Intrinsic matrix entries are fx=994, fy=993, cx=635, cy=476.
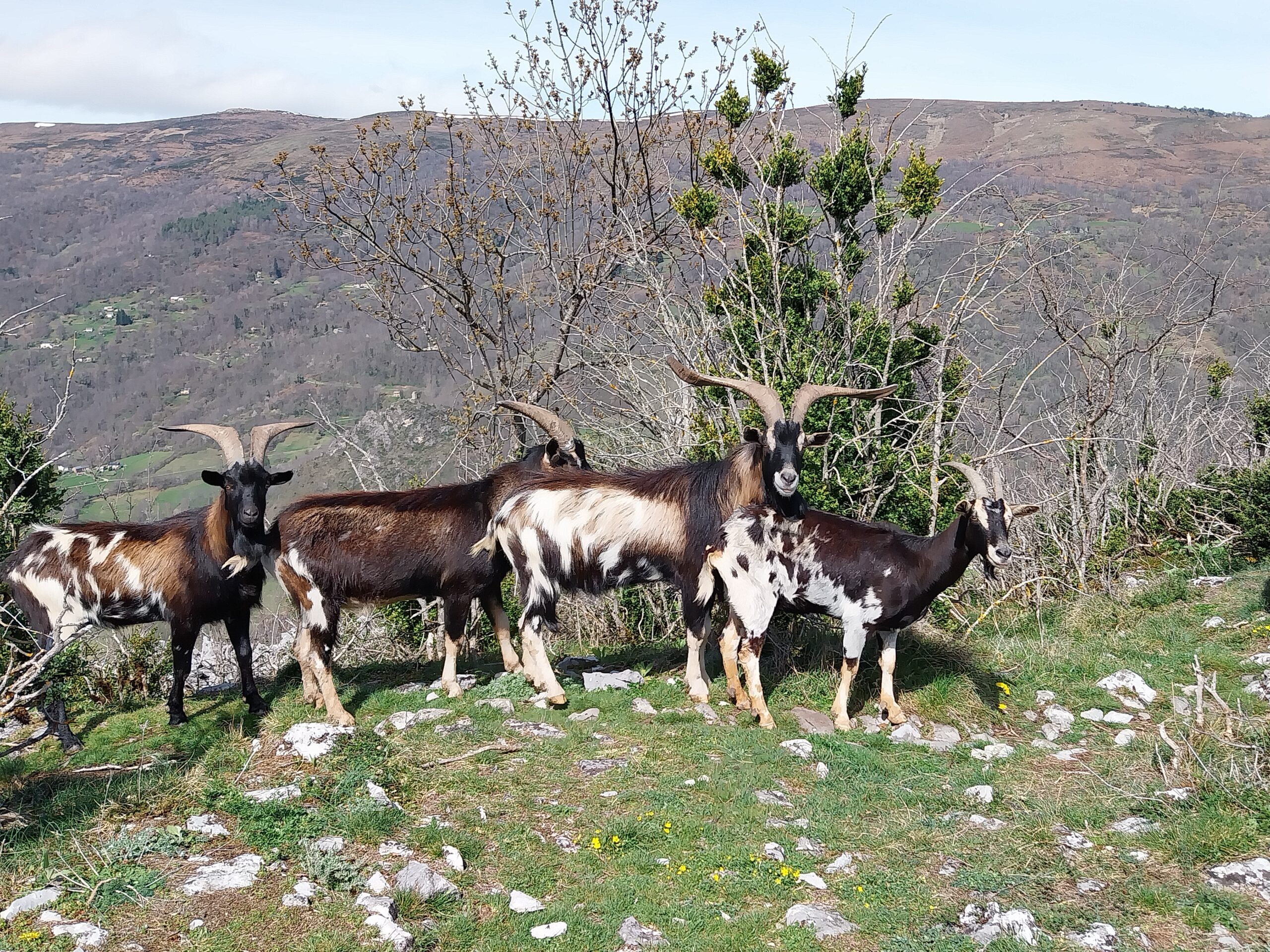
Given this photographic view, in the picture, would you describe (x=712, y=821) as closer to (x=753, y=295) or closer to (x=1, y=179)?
(x=753, y=295)

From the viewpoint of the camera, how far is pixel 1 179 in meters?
154

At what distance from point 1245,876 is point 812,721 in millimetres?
3449

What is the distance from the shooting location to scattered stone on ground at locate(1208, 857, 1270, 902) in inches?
218

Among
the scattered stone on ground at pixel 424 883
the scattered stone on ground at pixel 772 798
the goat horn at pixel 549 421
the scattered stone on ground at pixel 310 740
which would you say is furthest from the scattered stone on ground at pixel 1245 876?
the goat horn at pixel 549 421

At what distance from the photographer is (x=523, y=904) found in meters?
5.55

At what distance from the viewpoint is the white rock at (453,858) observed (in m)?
5.84

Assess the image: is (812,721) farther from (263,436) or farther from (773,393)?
(263,436)

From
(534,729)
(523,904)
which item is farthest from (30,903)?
(534,729)

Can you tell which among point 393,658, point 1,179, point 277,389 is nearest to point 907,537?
point 393,658

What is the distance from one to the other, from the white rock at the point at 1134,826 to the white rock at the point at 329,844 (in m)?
4.83

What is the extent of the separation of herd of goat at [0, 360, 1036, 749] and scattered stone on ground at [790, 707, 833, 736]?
0.12 m

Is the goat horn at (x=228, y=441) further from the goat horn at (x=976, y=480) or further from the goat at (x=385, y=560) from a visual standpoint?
the goat horn at (x=976, y=480)

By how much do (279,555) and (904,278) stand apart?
7.43 m

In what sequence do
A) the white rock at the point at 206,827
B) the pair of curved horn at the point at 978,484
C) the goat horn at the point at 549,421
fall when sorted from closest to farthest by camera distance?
the white rock at the point at 206,827, the pair of curved horn at the point at 978,484, the goat horn at the point at 549,421
